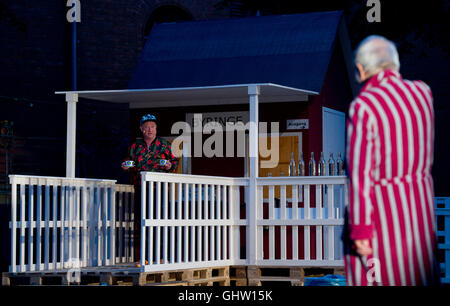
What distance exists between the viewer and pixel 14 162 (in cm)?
2408

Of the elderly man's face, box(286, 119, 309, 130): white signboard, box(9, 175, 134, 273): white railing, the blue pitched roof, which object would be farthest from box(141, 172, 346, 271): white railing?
the blue pitched roof

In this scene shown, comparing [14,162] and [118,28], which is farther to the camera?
[118,28]

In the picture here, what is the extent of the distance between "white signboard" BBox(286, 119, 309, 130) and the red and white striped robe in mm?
8946

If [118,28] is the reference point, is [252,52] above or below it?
below

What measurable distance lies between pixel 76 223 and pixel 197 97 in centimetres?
315

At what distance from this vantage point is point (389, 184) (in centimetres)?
570

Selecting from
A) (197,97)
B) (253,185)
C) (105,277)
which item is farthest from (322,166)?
(105,277)

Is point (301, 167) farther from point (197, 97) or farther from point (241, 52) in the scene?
point (241, 52)

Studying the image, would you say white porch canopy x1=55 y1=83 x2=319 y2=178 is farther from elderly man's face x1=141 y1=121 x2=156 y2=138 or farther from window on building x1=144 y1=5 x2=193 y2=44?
window on building x1=144 y1=5 x2=193 y2=44

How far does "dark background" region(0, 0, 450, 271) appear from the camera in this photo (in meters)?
24.3

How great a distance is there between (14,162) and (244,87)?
12.0 metres

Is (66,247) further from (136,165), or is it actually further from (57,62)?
(57,62)

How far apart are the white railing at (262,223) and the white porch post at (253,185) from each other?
0.01m
